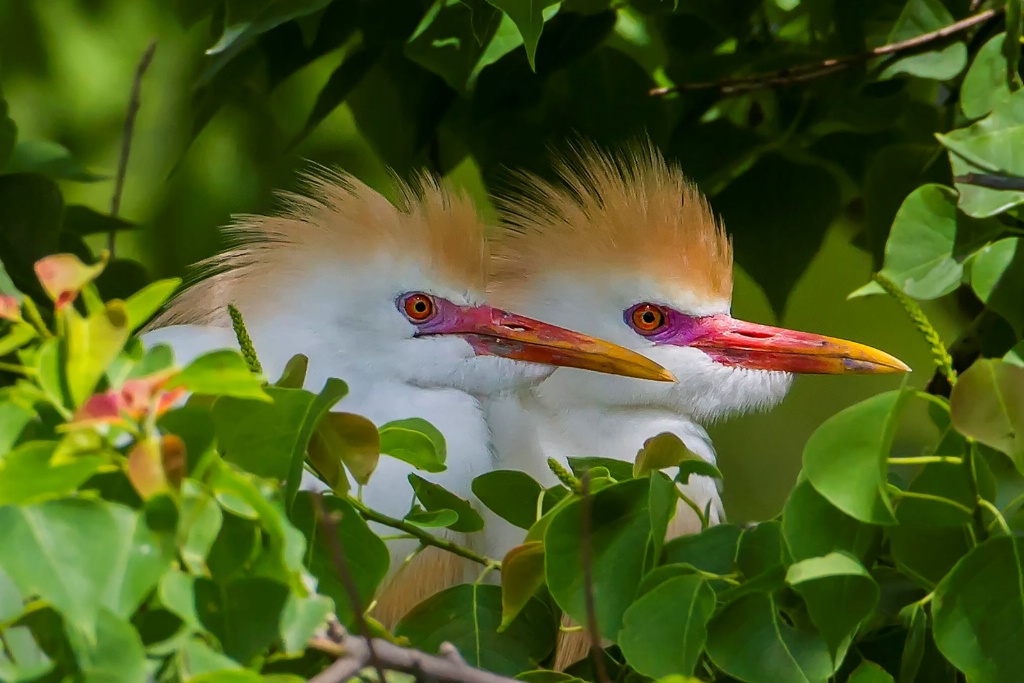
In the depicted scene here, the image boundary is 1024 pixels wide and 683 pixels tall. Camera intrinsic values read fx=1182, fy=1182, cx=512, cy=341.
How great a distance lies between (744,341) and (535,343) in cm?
27

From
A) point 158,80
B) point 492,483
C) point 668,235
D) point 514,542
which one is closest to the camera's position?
point 492,483

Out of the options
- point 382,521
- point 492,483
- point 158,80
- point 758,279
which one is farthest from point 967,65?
point 158,80

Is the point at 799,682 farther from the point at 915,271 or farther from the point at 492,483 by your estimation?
the point at 915,271

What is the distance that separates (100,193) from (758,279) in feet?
3.61

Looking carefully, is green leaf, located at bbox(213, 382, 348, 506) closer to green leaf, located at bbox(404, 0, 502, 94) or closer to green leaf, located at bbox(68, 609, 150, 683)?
green leaf, located at bbox(68, 609, 150, 683)

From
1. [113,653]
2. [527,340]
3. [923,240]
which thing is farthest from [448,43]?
[113,653]

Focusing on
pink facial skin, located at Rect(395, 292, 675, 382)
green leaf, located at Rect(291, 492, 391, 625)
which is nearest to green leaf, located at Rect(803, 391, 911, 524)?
green leaf, located at Rect(291, 492, 391, 625)

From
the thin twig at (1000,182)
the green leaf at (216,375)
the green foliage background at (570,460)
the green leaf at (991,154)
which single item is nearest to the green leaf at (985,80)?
the green foliage background at (570,460)

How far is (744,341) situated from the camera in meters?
1.34

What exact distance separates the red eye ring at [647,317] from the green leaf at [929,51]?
351mm

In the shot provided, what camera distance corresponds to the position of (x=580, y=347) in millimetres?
1201

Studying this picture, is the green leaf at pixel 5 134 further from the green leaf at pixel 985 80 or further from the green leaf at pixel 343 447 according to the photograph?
the green leaf at pixel 985 80

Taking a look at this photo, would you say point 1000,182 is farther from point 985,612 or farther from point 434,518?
point 434,518

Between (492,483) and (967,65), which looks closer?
(492,483)
